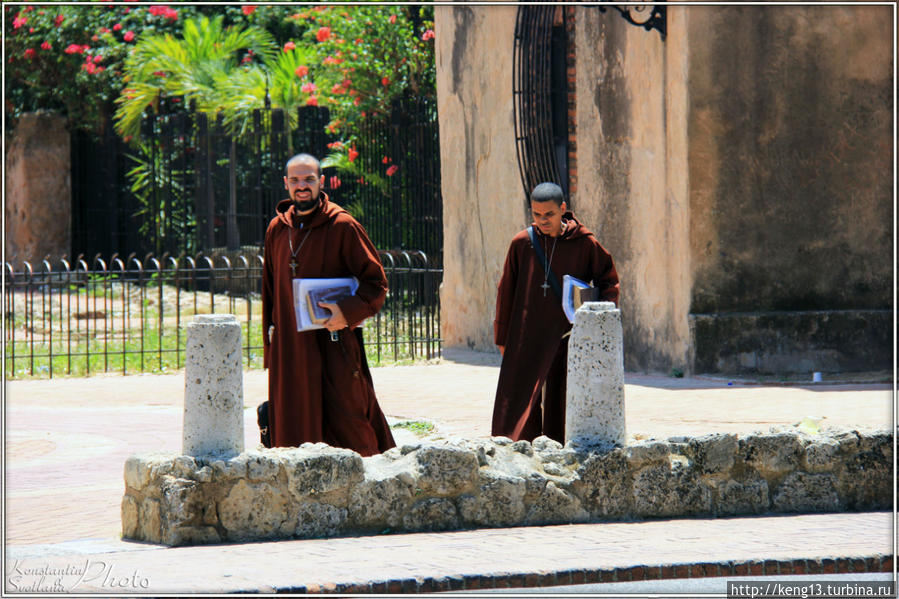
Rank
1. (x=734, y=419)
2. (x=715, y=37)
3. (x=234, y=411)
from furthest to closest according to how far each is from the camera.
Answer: (x=715, y=37) → (x=734, y=419) → (x=234, y=411)

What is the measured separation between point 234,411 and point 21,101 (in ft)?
69.9

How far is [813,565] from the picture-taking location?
576 cm

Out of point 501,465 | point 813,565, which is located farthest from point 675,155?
point 813,565

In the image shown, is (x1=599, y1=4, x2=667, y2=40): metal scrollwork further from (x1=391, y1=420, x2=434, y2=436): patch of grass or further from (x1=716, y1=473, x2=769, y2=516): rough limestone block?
(x1=716, y1=473, x2=769, y2=516): rough limestone block

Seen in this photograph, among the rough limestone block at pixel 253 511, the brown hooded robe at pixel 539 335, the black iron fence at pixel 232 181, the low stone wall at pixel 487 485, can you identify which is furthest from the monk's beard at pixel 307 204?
the black iron fence at pixel 232 181

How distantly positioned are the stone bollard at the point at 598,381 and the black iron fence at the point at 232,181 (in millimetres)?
10297

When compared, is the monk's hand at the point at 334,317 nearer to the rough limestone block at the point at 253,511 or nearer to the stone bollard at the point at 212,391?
the stone bollard at the point at 212,391

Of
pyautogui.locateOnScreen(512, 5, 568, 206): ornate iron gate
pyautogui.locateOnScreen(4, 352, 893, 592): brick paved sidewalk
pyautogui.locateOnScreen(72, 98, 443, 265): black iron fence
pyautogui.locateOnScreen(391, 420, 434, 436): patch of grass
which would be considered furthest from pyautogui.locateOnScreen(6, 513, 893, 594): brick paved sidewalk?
pyautogui.locateOnScreen(72, 98, 443, 265): black iron fence

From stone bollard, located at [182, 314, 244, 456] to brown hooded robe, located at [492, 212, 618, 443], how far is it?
2047 millimetres

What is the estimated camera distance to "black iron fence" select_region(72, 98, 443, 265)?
59.9 feet

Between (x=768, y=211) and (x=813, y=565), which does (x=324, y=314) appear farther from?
(x=768, y=211)

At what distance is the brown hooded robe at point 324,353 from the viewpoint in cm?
757

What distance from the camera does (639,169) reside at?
43.8ft

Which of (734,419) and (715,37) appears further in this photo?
(715,37)
